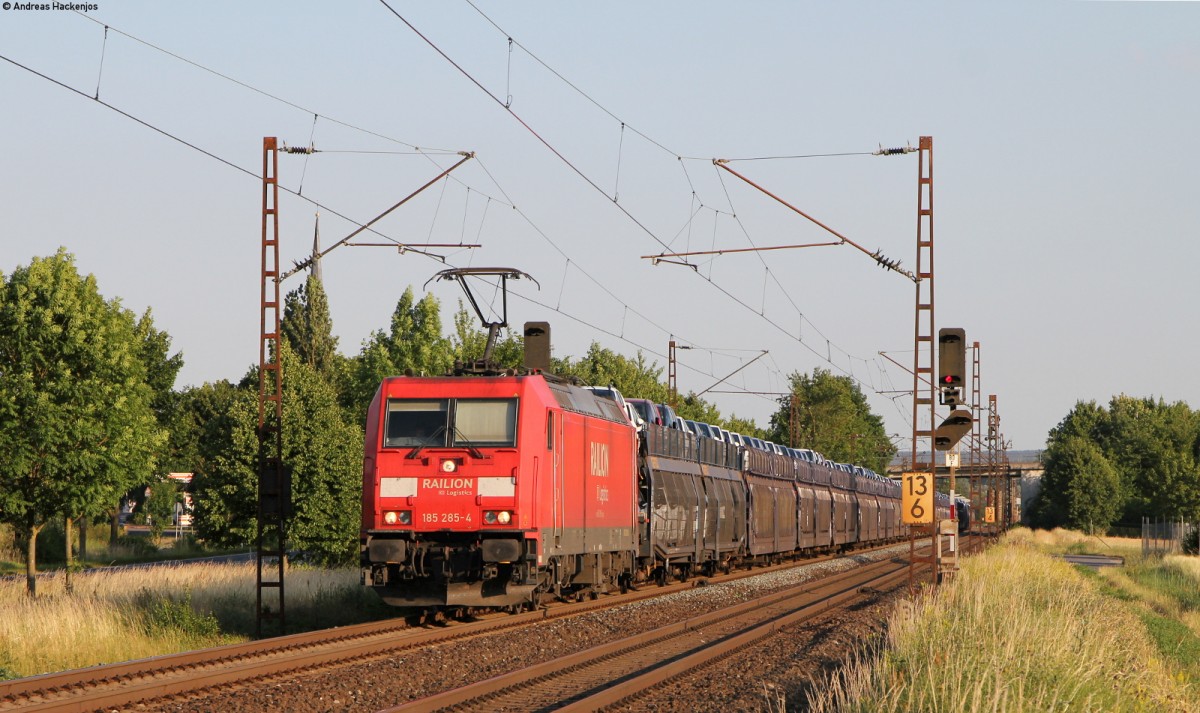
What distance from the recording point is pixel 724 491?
Result: 110ft

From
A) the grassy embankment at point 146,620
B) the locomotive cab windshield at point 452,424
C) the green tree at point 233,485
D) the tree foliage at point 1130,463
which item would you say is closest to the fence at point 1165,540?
the tree foliage at point 1130,463

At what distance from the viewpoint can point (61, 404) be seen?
93.9ft

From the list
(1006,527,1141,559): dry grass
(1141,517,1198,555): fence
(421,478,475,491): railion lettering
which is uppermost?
(421,478,475,491): railion lettering

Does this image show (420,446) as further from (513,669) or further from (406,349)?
(406,349)

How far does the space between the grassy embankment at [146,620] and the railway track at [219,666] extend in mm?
1820

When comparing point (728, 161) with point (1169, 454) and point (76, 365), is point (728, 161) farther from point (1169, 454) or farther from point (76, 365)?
point (1169, 454)

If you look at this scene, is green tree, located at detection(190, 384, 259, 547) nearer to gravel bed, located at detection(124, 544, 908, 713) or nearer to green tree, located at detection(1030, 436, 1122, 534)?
gravel bed, located at detection(124, 544, 908, 713)

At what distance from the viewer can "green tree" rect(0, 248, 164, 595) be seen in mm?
28000

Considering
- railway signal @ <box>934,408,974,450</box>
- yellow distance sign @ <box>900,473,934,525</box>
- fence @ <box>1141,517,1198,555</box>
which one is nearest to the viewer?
railway signal @ <box>934,408,974,450</box>

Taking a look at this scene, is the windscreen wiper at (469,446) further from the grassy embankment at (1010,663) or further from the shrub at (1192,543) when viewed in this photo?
the shrub at (1192,543)

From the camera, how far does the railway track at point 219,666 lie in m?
11.3

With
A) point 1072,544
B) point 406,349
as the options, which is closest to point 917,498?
point 406,349

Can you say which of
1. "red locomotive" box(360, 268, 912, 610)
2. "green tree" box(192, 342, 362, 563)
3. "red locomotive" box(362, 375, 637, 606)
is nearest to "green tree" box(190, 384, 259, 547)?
"green tree" box(192, 342, 362, 563)

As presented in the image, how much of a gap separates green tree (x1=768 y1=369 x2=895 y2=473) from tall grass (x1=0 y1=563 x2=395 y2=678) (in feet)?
271
